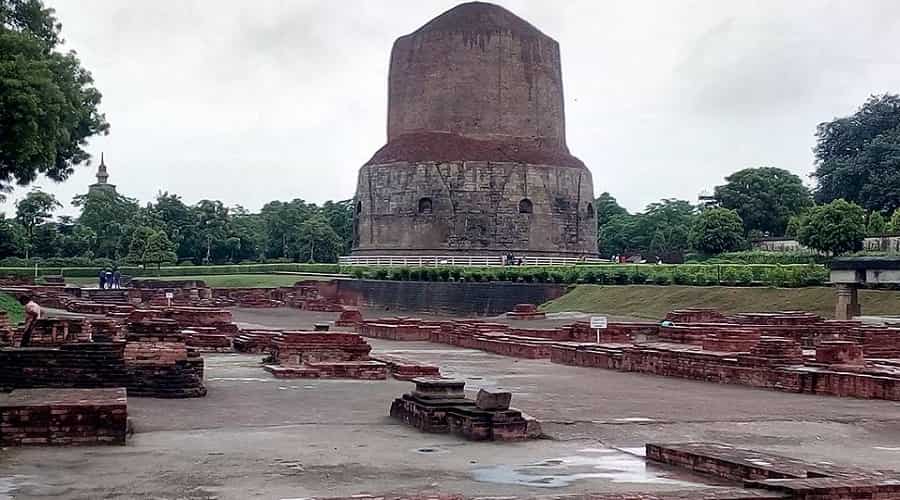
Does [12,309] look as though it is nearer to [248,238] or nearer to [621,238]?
[248,238]

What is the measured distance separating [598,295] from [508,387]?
17656 millimetres

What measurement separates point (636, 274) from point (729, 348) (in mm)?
15425

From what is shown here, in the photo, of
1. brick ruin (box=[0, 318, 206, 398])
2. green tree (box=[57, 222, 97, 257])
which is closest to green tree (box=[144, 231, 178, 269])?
green tree (box=[57, 222, 97, 257])

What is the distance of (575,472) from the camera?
258 inches

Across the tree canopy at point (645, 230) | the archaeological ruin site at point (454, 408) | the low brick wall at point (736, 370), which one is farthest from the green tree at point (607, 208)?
the low brick wall at point (736, 370)

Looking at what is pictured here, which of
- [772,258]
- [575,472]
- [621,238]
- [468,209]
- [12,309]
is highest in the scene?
[468,209]

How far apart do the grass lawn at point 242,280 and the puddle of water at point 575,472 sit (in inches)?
1338

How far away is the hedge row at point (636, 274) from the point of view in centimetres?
2495

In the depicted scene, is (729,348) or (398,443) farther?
(729,348)

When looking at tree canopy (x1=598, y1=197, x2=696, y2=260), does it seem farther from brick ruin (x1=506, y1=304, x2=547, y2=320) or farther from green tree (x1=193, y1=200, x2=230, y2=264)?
brick ruin (x1=506, y1=304, x2=547, y2=320)

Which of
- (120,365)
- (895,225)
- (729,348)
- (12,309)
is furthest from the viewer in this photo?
(895,225)

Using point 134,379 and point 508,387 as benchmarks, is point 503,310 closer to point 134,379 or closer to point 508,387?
point 508,387

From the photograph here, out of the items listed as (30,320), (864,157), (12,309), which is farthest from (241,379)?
(864,157)

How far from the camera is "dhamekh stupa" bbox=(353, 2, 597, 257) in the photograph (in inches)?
1802
